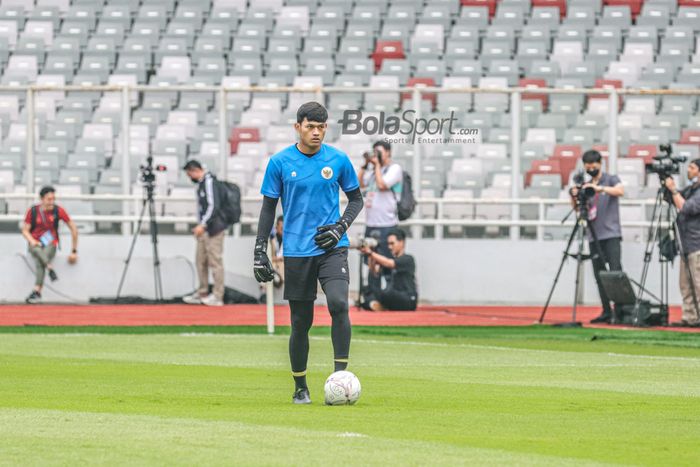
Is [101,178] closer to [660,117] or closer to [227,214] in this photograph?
[227,214]

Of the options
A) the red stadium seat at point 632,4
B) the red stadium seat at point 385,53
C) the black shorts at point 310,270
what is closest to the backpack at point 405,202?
the red stadium seat at point 385,53

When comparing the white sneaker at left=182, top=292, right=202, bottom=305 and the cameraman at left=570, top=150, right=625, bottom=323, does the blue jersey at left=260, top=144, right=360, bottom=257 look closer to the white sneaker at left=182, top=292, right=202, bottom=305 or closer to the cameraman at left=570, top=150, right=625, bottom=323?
the cameraman at left=570, top=150, right=625, bottom=323

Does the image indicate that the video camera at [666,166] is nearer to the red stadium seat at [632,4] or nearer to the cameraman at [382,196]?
the cameraman at [382,196]

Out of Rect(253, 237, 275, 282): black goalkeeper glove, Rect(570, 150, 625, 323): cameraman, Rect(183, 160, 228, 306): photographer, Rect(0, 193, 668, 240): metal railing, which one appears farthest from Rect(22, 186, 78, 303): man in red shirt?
Rect(253, 237, 275, 282): black goalkeeper glove

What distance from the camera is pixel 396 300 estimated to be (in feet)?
74.3

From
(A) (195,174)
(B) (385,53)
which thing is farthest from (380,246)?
(B) (385,53)

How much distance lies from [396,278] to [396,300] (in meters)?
0.36

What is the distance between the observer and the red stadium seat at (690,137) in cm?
2534

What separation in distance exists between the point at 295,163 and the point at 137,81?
2314 centimetres

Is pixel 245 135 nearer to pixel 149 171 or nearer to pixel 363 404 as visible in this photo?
pixel 149 171

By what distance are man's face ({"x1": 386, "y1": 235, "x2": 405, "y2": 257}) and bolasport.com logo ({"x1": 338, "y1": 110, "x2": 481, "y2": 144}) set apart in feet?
10.5

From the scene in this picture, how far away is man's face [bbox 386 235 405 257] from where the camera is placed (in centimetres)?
2239

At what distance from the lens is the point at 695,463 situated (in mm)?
7133

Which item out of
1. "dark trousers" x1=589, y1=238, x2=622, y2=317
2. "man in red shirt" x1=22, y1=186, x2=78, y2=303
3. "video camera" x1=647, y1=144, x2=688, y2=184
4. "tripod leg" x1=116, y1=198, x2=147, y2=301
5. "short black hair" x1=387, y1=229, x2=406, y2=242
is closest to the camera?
"video camera" x1=647, y1=144, x2=688, y2=184
